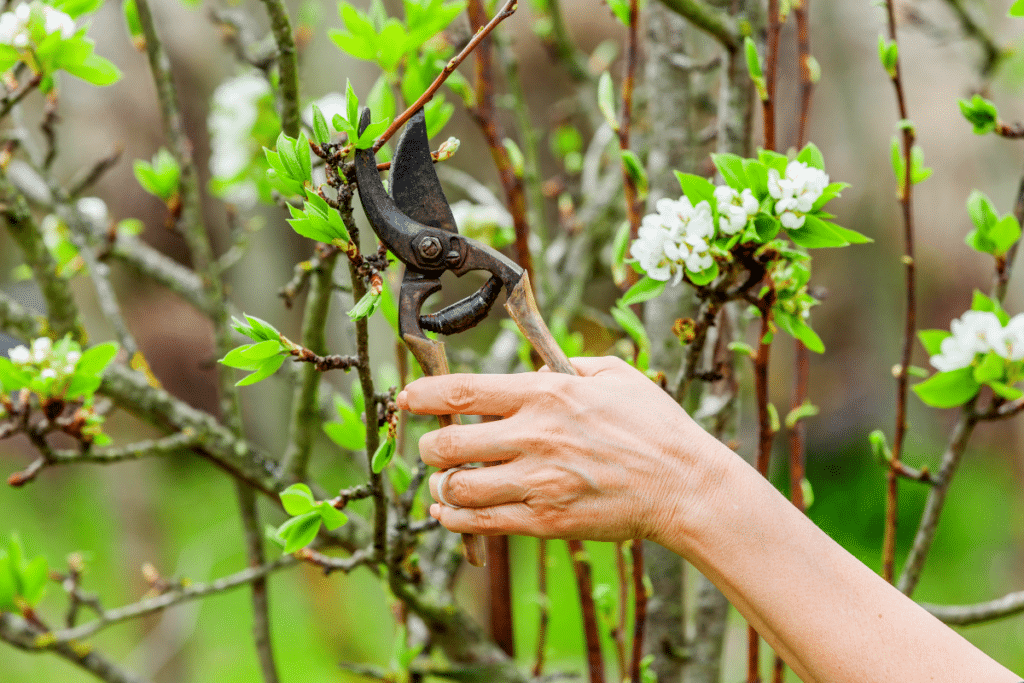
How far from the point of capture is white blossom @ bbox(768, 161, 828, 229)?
0.52 meters

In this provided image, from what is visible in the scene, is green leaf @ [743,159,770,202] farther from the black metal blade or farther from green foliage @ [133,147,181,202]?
green foliage @ [133,147,181,202]

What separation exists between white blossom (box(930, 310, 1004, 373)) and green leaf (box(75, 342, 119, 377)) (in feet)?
2.60

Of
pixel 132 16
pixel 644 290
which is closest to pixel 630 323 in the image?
pixel 644 290

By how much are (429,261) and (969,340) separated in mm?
513

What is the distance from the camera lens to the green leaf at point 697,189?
0.54 m

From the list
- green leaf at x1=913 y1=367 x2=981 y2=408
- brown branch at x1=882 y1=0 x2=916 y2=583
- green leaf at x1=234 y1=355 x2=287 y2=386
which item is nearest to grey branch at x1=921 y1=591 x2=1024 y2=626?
Result: brown branch at x1=882 y1=0 x2=916 y2=583

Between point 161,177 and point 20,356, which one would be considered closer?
point 20,356

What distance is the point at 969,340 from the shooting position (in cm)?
63

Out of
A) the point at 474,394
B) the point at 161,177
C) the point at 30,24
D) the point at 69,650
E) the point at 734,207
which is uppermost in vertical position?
the point at 30,24

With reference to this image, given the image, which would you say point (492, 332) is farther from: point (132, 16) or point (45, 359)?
point (45, 359)

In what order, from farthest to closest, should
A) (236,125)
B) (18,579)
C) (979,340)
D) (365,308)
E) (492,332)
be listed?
(492,332)
(236,125)
(18,579)
(979,340)
(365,308)

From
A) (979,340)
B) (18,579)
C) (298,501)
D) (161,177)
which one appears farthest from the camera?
(161,177)

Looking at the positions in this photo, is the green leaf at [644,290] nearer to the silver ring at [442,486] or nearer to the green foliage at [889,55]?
the silver ring at [442,486]

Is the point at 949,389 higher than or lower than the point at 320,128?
lower
